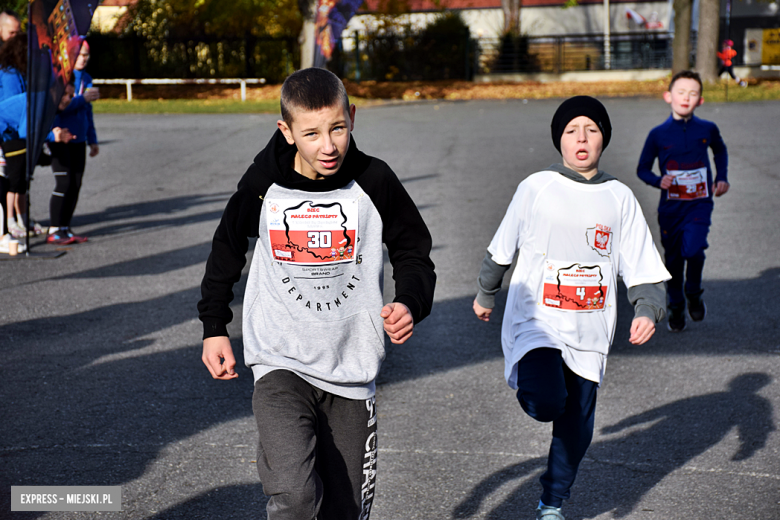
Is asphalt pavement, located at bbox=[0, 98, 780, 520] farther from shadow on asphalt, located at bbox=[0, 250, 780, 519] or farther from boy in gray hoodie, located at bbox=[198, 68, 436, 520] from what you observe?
boy in gray hoodie, located at bbox=[198, 68, 436, 520]

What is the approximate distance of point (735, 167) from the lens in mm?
13445

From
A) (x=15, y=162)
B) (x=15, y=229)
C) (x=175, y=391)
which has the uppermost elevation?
(x=15, y=162)

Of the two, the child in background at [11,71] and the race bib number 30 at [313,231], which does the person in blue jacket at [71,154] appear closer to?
the child in background at [11,71]

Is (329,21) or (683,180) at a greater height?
(329,21)

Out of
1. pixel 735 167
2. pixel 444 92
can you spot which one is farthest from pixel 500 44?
pixel 735 167

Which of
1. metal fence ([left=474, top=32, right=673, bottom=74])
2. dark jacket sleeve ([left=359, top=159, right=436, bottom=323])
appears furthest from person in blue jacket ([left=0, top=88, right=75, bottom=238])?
metal fence ([left=474, top=32, right=673, bottom=74])

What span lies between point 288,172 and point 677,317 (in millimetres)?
4099

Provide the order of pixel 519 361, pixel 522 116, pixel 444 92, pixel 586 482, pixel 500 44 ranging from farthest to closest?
pixel 500 44 < pixel 444 92 < pixel 522 116 < pixel 586 482 < pixel 519 361

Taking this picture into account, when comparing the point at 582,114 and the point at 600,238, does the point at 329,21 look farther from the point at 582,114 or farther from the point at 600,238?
the point at 600,238

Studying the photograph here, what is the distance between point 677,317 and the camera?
6.19 m

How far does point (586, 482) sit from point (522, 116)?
19256 millimetres

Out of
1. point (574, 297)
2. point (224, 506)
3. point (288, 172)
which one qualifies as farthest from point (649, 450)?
point (288, 172)

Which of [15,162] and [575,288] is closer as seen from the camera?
[575,288]

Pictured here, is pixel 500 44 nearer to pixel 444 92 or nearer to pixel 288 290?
pixel 444 92
